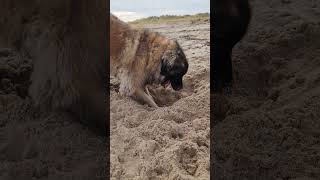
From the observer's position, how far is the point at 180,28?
7.09m

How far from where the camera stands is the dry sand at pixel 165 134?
300 centimetres

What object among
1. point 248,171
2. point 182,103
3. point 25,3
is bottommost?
point 248,171

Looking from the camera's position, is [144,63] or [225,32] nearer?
[144,63]

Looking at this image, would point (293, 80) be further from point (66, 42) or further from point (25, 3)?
point (25, 3)

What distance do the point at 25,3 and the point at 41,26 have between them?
0.26m

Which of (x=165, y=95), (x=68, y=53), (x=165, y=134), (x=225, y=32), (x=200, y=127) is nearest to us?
(x=165, y=134)

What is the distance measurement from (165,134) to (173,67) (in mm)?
817

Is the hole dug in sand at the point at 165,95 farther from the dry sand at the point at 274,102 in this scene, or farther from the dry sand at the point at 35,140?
the dry sand at the point at 35,140

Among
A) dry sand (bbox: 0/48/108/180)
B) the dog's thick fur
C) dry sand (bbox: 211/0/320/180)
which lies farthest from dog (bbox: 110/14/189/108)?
dry sand (bbox: 0/48/108/180)

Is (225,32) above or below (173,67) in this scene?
above

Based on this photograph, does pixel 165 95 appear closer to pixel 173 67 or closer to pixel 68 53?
pixel 173 67

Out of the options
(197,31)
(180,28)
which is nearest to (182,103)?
(197,31)

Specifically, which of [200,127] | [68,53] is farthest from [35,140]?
[200,127]

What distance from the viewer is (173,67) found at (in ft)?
13.3
